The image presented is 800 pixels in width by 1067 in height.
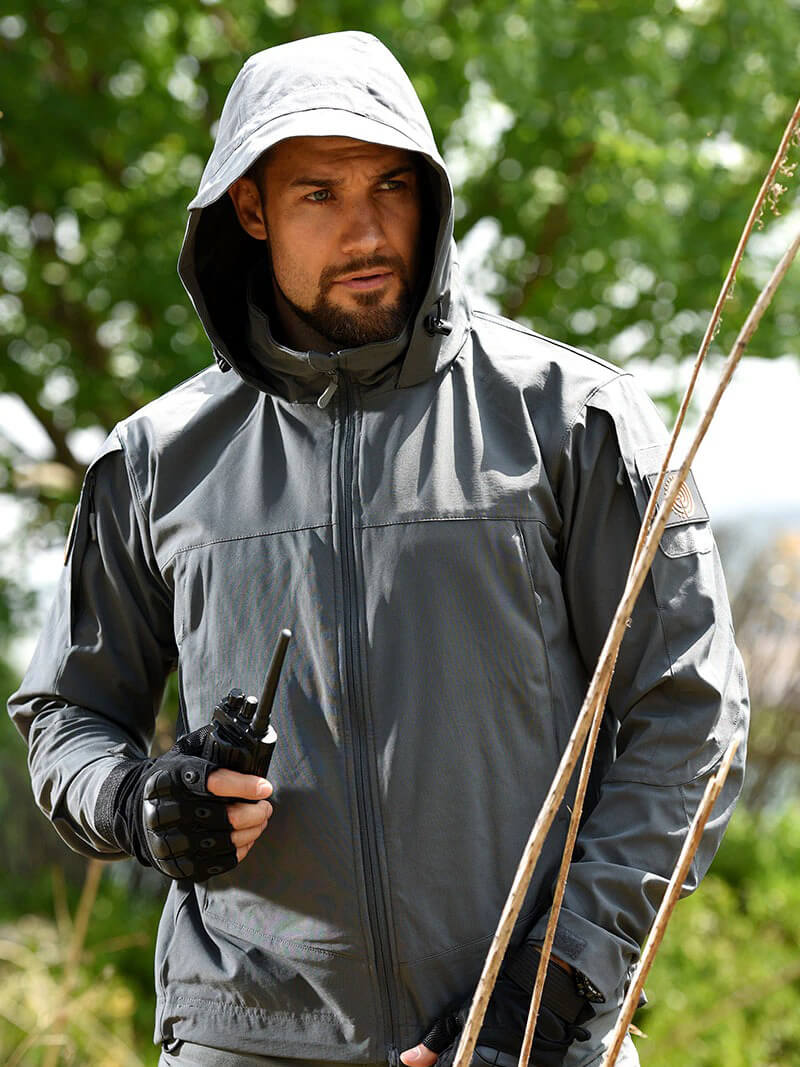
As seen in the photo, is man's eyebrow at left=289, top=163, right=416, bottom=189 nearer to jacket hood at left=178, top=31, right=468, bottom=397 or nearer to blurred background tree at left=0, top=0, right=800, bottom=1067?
jacket hood at left=178, top=31, right=468, bottom=397

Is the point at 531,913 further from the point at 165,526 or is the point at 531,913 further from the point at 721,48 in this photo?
the point at 721,48

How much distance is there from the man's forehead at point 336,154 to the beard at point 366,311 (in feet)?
0.51

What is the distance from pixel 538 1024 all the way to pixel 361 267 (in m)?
1.10

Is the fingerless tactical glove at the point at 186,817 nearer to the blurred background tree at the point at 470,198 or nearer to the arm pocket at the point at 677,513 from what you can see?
the arm pocket at the point at 677,513

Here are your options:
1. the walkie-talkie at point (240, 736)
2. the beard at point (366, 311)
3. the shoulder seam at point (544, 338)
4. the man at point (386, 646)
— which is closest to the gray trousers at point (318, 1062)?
the man at point (386, 646)

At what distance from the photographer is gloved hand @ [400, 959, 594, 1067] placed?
5.37ft

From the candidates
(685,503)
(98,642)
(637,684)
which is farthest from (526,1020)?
(98,642)

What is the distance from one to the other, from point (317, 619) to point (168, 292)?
11.6 feet

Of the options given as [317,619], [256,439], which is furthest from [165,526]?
[317,619]

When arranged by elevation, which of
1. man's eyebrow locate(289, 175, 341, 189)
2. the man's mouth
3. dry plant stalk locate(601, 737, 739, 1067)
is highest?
man's eyebrow locate(289, 175, 341, 189)

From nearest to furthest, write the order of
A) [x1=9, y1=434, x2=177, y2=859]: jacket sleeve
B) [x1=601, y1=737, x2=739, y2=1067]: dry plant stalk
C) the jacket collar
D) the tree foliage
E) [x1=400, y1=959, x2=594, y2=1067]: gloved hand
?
1. [x1=601, y1=737, x2=739, y2=1067]: dry plant stalk
2. [x1=400, y1=959, x2=594, y2=1067]: gloved hand
3. the jacket collar
4. [x1=9, y1=434, x2=177, y2=859]: jacket sleeve
5. the tree foliage

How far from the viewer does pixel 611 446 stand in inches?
72.6

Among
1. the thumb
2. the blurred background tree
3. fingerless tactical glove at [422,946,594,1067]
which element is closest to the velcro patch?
fingerless tactical glove at [422,946,594,1067]

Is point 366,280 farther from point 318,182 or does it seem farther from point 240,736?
point 240,736
